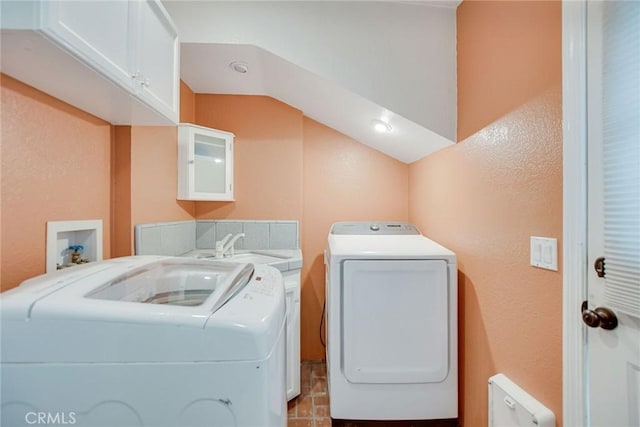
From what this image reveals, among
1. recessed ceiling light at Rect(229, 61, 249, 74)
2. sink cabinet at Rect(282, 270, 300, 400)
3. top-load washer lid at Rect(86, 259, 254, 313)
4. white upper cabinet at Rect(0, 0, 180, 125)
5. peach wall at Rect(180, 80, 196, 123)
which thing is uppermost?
recessed ceiling light at Rect(229, 61, 249, 74)

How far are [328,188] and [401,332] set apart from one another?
1350mm

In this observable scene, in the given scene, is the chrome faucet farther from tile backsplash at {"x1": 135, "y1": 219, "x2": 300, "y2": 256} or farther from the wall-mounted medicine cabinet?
the wall-mounted medicine cabinet

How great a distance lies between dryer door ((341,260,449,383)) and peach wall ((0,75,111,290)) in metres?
1.38

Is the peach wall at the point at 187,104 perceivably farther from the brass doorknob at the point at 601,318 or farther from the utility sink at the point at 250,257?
the brass doorknob at the point at 601,318

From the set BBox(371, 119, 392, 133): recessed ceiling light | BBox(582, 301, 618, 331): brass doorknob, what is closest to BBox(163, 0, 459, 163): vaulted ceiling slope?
BBox(371, 119, 392, 133): recessed ceiling light

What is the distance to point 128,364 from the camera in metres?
0.65

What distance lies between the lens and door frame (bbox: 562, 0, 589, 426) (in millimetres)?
836

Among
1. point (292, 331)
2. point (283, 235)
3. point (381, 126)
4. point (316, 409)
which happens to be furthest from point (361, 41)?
point (316, 409)

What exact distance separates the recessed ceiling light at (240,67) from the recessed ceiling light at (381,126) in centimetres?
94

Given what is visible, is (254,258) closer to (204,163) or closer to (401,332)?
(204,163)

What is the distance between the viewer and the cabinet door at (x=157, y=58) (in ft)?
3.65

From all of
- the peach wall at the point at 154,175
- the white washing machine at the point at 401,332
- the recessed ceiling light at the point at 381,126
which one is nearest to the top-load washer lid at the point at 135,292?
the peach wall at the point at 154,175

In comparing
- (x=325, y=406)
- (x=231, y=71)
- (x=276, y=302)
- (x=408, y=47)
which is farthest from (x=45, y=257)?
(x=408, y=47)

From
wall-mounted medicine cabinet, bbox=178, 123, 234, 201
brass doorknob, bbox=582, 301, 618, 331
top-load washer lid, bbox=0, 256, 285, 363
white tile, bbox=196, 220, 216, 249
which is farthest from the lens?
white tile, bbox=196, 220, 216, 249
